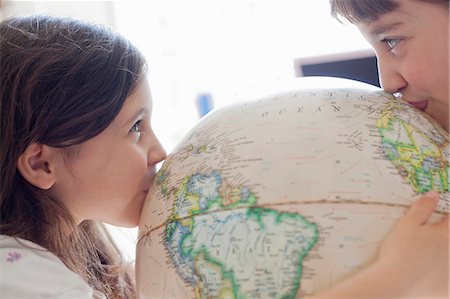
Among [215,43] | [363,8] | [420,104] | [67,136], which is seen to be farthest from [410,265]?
[215,43]

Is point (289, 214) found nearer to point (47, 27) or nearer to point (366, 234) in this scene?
point (366, 234)

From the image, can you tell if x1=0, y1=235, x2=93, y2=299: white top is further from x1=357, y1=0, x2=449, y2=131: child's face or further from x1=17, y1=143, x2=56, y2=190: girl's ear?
x1=357, y1=0, x2=449, y2=131: child's face

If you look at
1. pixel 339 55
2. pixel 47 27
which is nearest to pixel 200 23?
pixel 339 55

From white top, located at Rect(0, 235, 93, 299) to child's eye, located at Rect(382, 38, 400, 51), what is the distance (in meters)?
0.62

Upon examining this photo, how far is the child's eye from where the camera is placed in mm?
965

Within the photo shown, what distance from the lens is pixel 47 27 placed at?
3.33ft

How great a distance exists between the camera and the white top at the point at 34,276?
830mm

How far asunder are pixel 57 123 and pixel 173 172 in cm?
23

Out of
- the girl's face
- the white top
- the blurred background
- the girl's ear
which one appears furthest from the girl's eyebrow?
the blurred background

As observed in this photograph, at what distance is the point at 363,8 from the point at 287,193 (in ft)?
1.32

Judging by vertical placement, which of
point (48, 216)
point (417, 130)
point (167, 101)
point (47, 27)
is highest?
point (47, 27)

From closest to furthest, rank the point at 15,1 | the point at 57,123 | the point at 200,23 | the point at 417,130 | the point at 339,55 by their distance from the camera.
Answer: the point at 417,130 → the point at 57,123 → the point at 339,55 → the point at 15,1 → the point at 200,23

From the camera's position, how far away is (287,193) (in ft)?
2.37

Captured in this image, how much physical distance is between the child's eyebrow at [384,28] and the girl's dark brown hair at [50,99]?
1.35 ft
